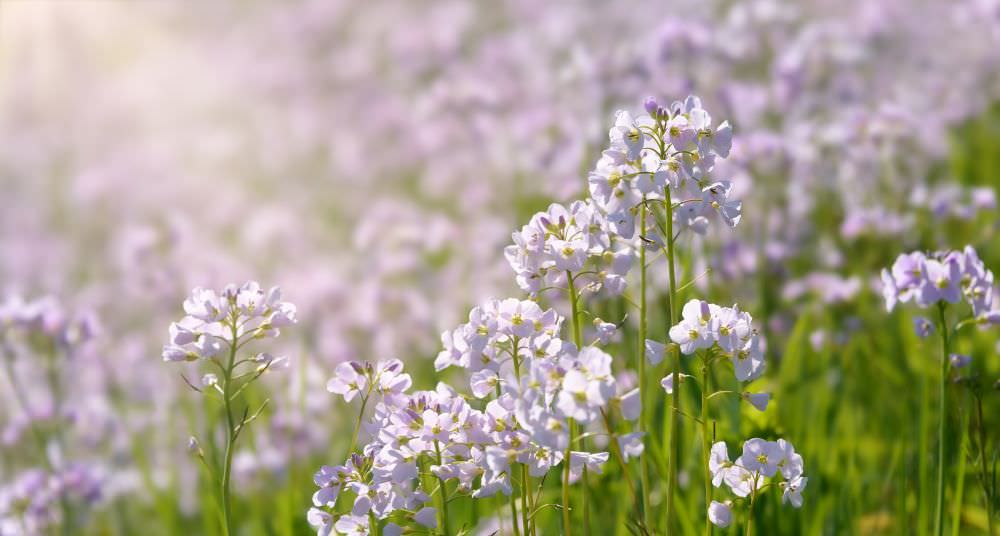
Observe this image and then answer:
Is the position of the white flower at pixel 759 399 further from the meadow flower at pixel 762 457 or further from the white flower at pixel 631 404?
the white flower at pixel 631 404

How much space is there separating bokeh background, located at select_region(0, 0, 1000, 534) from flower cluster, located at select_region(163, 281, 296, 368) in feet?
4.07

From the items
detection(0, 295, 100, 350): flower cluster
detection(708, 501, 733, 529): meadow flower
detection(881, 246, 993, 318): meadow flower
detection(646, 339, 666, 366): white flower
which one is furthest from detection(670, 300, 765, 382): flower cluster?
detection(0, 295, 100, 350): flower cluster

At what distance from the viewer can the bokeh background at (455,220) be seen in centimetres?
402

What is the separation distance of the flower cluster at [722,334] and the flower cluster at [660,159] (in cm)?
20

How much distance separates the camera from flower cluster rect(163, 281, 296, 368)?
207 centimetres

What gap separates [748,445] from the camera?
205 centimetres

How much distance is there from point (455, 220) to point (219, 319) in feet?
20.8

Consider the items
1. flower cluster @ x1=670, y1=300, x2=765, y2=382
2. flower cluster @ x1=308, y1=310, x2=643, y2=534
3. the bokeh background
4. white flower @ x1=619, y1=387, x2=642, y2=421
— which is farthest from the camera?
the bokeh background

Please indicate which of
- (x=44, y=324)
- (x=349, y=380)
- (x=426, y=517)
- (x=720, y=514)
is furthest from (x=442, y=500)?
(x=44, y=324)

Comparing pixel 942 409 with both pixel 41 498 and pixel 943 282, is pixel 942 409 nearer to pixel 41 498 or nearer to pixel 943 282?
pixel 943 282

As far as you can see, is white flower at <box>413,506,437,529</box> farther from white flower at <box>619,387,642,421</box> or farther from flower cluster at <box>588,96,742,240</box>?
flower cluster at <box>588,96,742,240</box>

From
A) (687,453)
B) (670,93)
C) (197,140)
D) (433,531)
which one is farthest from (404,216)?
(197,140)

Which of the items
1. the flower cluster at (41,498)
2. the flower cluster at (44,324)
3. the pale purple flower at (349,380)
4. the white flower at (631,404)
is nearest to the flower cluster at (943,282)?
the white flower at (631,404)

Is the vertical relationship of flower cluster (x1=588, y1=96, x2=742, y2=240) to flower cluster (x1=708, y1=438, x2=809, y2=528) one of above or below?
above
